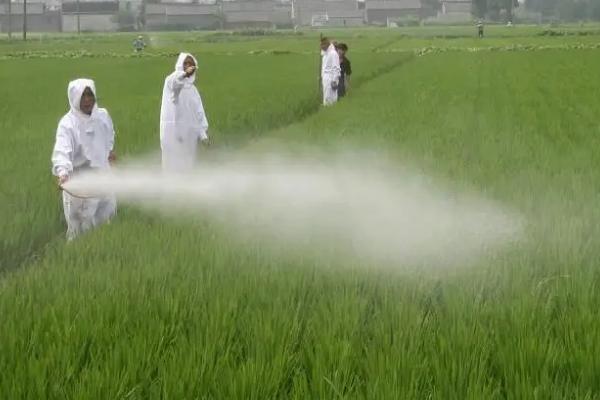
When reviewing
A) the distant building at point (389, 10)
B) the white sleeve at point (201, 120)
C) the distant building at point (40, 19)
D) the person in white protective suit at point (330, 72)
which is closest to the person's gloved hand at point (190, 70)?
the white sleeve at point (201, 120)

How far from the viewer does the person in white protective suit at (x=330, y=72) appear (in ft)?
47.4

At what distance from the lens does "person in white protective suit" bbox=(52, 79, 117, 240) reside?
16.5ft

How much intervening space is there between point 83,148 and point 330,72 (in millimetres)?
9797

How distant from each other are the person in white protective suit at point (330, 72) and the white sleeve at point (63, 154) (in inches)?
369

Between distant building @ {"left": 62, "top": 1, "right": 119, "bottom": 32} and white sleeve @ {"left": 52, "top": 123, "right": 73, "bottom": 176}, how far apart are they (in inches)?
3112

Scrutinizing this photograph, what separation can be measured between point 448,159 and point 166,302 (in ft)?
14.5

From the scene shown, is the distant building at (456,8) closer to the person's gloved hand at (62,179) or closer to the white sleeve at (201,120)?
the white sleeve at (201,120)

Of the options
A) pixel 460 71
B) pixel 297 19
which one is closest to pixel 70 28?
pixel 297 19

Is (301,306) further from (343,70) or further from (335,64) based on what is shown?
(343,70)

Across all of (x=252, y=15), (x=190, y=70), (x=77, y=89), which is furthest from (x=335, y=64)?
(x=252, y=15)

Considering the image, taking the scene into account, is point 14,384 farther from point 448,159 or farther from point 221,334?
point 448,159

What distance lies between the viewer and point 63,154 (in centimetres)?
504

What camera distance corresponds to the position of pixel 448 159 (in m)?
7.22

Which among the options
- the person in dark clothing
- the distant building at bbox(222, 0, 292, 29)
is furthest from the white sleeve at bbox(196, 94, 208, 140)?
the distant building at bbox(222, 0, 292, 29)
